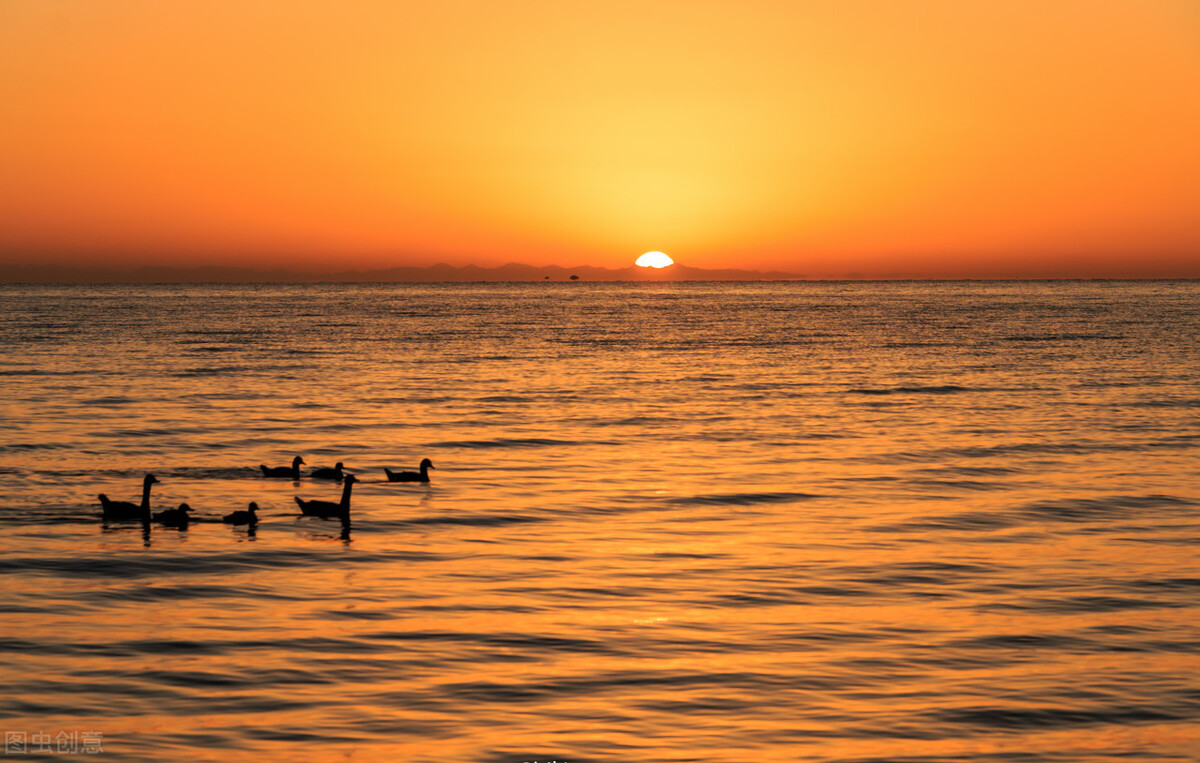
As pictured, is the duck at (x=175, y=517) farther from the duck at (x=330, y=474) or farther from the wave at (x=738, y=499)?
the wave at (x=738, y=499)

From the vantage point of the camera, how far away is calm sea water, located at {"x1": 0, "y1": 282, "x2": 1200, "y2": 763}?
11266mm

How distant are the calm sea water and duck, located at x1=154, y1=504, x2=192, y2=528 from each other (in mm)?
386

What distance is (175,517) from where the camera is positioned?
20.5 metres

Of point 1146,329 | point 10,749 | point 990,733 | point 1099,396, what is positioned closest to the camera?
point 10,749

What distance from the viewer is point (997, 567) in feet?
57.6

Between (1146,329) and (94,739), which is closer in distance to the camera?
(94,739)

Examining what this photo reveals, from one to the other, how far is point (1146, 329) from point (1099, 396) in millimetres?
56424

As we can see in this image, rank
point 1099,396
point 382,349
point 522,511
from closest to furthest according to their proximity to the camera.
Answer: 1. point 522,511
2. point 1099,396
3. point 382,349

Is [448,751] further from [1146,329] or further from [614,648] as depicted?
[1146,329]

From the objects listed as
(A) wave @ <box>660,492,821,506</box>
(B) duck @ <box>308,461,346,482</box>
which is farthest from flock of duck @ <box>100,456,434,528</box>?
(A) wave @ <box>660,492,821,506</box>

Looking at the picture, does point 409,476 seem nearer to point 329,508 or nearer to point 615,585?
point 329,508

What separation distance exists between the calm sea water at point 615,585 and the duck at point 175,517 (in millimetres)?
386

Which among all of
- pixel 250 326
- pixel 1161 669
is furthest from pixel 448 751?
pixel 250 326

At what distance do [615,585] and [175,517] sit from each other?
8.61 m
